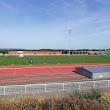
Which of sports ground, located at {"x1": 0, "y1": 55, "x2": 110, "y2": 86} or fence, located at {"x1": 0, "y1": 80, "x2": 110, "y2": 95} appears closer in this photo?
fence, located at {"x1": 0, "y1": 80, "x2": 110, "y2": 95}

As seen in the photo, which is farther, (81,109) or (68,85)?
(68,85)

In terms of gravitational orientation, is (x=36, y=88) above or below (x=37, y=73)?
above

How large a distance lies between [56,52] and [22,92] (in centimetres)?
9481

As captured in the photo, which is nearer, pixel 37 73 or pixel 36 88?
pixel 36 88

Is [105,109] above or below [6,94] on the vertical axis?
above

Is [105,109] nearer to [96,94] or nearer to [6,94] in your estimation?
[96,94]

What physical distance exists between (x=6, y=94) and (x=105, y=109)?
A: 11.0 meters

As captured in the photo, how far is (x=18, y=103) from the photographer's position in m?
8.23

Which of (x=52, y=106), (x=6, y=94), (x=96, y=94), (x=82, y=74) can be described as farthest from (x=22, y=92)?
(x=82, y=74)

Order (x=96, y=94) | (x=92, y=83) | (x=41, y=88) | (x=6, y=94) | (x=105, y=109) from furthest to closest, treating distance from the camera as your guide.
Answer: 1. (x=92, y=83)
2. (x=41, y=88)
3. (x=6, y=94)
4. (x=96, y=94)
5. (x=105, y=109)

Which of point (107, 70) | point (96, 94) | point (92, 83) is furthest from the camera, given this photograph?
point (107, 70)

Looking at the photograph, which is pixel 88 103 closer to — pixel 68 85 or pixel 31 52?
pixel 68 85

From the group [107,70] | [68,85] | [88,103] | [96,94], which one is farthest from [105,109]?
[107,70]

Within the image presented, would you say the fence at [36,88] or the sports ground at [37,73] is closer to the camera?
the fence at [36,88]
